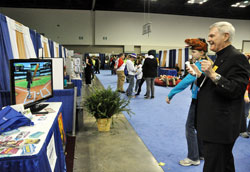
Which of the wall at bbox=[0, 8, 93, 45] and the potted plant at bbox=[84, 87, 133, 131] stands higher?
the wall at bbox=[0, 8, 93, 45]

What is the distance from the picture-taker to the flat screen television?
153cm

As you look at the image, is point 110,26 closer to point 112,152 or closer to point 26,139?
point 112,152

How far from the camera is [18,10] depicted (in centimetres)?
1664


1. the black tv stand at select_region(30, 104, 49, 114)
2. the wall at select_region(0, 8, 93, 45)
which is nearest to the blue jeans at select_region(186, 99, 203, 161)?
the black tv stand at select_region(30, 104, 49, 114)

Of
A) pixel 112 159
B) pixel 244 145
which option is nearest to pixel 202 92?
pixel 112 159

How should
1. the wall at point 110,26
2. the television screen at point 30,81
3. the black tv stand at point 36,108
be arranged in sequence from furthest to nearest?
1. the wall at point 110,26
2. the black tv stand at point 36,108
3. the television screen at point 30,81

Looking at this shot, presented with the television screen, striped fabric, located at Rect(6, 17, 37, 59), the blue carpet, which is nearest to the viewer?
the television screen

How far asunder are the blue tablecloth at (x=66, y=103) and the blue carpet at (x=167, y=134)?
47.2 inches

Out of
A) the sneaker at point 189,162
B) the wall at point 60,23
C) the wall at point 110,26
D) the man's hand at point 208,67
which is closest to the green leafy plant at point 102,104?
the sneaker at point 189,162

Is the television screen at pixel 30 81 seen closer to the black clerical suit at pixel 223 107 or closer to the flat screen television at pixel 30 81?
the flat screen television at pixel 30 81

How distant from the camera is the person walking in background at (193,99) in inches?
73.4

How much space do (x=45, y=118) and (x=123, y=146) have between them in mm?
1558

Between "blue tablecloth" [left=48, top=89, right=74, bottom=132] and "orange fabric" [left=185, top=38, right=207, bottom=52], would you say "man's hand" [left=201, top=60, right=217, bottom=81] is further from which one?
"blue tablecloth" [left=48, top=89, right=74, bottom=132]

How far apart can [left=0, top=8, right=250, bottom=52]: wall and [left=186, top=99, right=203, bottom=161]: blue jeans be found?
16976 mm
